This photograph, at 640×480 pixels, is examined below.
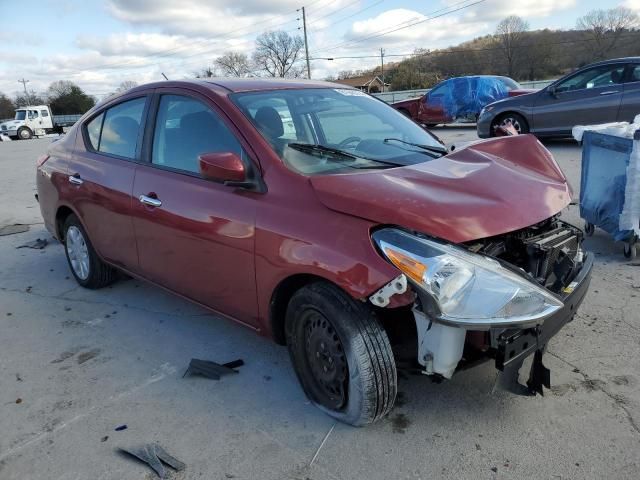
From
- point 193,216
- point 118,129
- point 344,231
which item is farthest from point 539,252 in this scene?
point 118,129

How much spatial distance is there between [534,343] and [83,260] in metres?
3.81

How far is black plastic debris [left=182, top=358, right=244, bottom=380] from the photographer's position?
3.14m

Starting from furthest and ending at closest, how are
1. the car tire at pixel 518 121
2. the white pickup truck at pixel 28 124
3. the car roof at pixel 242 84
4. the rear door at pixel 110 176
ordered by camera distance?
1. the white pickup truck at pixel 28 124
2. the car tire at pixel 518 121
3. the rear door at pixel 110 176
4. the car roof at pixel 242 84

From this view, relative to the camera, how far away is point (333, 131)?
3326 mm

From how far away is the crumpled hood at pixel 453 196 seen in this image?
2.31 m

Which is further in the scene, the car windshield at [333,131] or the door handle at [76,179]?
the door handle at [76,179]

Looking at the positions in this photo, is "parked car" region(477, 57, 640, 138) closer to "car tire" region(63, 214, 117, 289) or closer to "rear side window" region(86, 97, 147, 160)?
"rear side window" region(86, 97, 147, 160)

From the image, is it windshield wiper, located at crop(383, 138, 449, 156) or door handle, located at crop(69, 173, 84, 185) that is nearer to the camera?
windshield wiper, located at crop(383, 138, 449, 156)

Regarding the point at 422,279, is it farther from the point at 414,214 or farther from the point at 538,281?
the point at 538,281

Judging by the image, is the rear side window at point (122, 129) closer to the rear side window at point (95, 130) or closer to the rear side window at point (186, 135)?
the rear side window at point (95, 130)

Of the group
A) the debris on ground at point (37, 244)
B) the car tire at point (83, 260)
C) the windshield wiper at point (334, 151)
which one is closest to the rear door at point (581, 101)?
the windshield wiper at point (334, 151)

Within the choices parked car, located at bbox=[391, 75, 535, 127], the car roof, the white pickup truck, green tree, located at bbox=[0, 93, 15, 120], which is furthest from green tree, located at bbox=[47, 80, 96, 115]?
the car roof

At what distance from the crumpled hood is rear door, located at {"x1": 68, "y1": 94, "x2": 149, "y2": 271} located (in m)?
1.74

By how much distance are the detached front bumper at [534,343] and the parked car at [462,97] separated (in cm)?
1449
